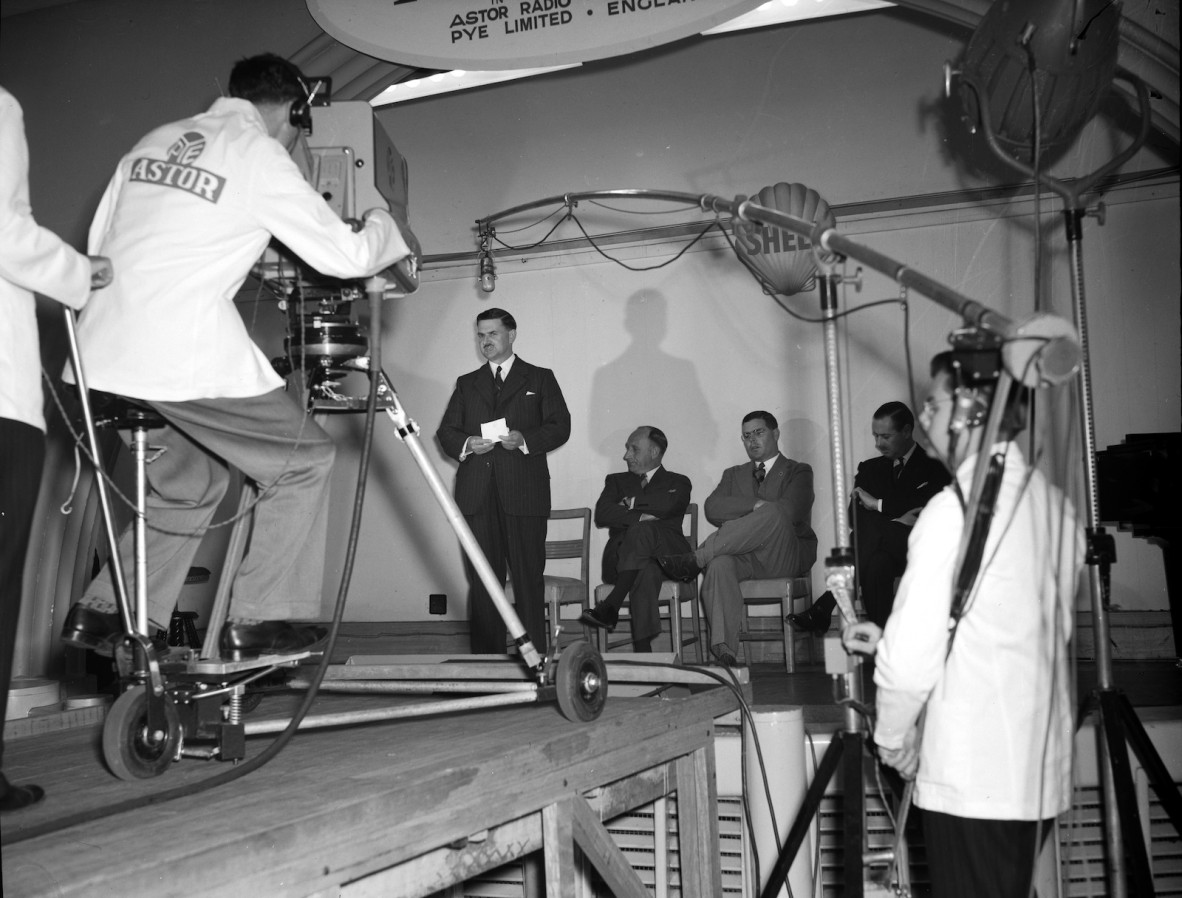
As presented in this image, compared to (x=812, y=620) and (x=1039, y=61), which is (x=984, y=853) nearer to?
(x=1039, y=61)

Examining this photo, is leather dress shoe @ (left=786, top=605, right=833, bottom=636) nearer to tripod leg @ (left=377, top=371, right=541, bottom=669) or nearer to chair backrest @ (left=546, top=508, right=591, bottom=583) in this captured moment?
chair backrest @ (left=546, top=508, right=591, bottom=583)

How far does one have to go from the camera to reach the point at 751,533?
15.9 ft

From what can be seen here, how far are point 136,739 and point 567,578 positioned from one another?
3757 mm

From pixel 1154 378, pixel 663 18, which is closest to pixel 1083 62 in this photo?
pixel 663 18

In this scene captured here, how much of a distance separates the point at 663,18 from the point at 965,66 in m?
1.77

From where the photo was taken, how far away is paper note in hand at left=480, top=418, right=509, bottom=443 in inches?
178

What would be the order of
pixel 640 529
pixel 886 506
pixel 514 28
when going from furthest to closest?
1. pixel 640 529
2. pixel 886 506
3. pixel 514 28

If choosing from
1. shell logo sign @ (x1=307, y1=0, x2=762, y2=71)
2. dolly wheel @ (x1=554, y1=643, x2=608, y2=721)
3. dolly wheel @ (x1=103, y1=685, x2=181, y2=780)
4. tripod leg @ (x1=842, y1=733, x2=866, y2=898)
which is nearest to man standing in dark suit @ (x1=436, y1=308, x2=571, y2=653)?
shell logo sign @ (x1=307, y1=0, x2=762, y2=71)

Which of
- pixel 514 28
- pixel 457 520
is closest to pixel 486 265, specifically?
pixel 514 28

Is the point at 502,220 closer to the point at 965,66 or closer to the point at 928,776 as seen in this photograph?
the point at 965,66

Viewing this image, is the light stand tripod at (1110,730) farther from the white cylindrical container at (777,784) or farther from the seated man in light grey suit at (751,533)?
the seated man in light grey suit at (751,533)

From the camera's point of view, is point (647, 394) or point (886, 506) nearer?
point (886, 506)

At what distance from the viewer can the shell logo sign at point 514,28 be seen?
3953mm

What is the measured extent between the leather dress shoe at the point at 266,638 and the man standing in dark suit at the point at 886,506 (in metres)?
2.73
